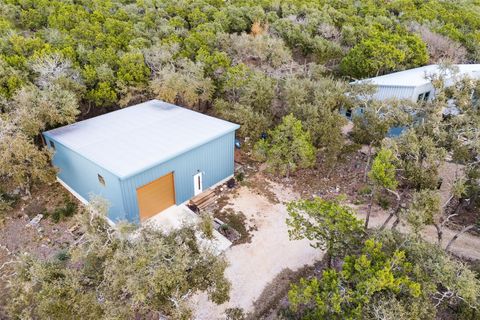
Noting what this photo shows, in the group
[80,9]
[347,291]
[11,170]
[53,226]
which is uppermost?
[80,9]

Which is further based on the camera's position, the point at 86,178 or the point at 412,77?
the point at 412,77

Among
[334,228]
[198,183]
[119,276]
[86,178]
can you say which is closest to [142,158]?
[86,178]

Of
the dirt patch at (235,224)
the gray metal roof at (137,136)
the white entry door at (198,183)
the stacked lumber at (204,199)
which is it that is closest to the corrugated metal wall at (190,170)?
the white entry door at (198,183)

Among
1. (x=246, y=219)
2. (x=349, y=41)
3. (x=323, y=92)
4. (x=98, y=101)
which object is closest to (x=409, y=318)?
(x=246, y=219)

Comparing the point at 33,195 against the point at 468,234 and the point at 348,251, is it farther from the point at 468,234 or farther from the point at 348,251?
the point at 468,234

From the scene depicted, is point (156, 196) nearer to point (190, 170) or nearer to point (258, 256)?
point (190, 170)
